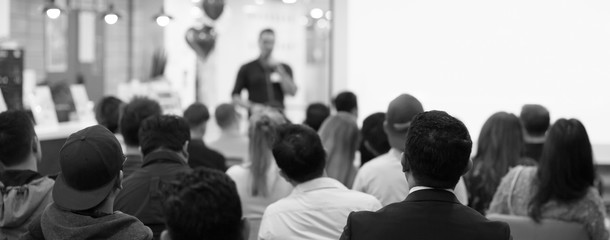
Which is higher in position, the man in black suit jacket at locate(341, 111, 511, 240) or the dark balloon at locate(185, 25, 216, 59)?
the dark balloon at locate(185, 25, 216, 59)

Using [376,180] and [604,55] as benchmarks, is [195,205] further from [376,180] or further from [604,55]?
A: [604,55]

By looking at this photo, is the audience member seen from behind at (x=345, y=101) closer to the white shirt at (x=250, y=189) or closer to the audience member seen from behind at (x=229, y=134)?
the audience member seen from behind at (x=229, y=134)

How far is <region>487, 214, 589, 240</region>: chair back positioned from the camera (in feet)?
11.3

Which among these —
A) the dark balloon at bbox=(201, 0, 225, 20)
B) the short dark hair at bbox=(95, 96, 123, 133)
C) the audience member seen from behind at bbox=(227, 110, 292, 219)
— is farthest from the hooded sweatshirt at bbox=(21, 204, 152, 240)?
the dark balloon at bbox=(201, 0, 225, 20)

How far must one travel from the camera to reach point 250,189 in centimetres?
426

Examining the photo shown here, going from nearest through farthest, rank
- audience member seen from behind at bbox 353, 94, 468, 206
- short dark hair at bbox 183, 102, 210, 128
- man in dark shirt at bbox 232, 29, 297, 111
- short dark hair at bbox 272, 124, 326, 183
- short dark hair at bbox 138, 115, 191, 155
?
1. short dark hair at bbox 272, 124, 326, 183
2. short dark hair at bbox 138, 115, 191, 155
3. audience member seen from behind at bbox 353, 94, 468, 206
4. short dark hair at bbox 183, 102, 210, 128
5. man in dark shirt at bbox 232, 29, 297, 111

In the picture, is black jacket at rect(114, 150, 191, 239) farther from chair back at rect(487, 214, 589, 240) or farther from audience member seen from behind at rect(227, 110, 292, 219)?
chair back at rect(487, 214, 589, 240)

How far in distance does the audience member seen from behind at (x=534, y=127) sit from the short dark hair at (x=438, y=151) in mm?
2977

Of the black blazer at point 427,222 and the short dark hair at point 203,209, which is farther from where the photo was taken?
the black blazer at point 427,222

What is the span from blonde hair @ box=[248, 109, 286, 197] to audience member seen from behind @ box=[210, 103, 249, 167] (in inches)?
57.0

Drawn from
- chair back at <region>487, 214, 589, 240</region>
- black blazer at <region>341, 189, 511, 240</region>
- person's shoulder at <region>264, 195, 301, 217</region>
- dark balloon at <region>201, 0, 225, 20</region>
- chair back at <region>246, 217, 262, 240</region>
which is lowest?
chair back at <region>246, 217, 262, 240</region>

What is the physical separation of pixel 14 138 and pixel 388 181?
4.98 feet

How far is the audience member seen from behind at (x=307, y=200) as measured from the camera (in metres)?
3.10

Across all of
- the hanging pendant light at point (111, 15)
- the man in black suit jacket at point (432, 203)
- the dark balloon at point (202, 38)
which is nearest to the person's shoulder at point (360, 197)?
the man in black suit jacket at point (432, 203)
